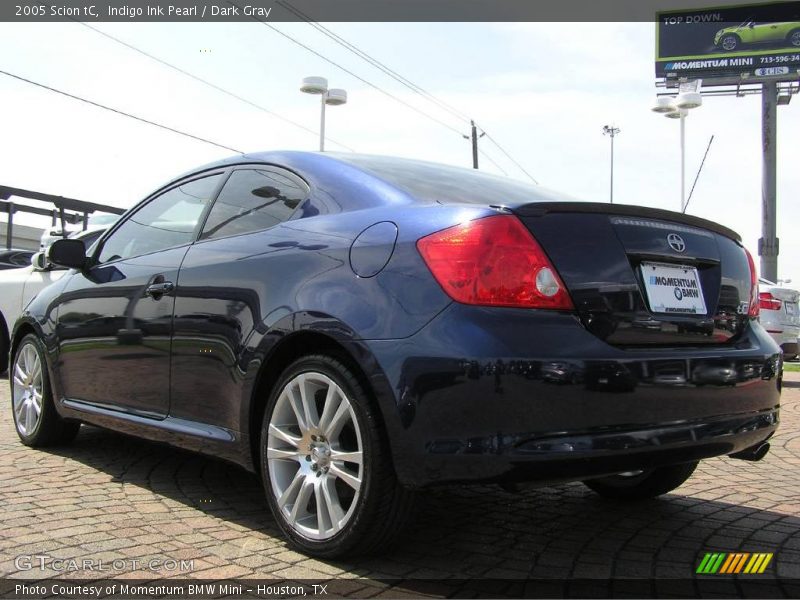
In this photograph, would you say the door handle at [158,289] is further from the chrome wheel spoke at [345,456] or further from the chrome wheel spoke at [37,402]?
the chrome wheel spoke at [37,402]

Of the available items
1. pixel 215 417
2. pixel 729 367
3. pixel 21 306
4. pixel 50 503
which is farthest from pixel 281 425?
pixel 21 306

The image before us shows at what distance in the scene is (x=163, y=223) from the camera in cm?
428

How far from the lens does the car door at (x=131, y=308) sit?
150 inches

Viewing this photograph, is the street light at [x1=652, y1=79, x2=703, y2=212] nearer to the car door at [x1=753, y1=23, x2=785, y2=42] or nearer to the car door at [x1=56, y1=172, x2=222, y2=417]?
the car door at [x1=56, y1=172, x2=222, y2=417]

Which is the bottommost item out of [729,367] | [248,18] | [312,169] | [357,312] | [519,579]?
[519,579]

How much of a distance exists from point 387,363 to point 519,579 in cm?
88

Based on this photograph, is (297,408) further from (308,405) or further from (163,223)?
(163,223)

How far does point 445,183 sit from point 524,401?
1.19 metres

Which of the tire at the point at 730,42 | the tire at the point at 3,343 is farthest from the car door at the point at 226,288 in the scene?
the tire at the point at 730,42

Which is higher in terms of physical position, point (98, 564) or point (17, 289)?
point (17, 289)

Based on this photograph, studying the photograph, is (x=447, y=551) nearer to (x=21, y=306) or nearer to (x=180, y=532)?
(x=180, y=532)

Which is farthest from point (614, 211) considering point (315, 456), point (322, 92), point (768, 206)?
point (768, 206)

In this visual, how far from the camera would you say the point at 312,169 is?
11.3ft

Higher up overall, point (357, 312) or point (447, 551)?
point (357, 312)
